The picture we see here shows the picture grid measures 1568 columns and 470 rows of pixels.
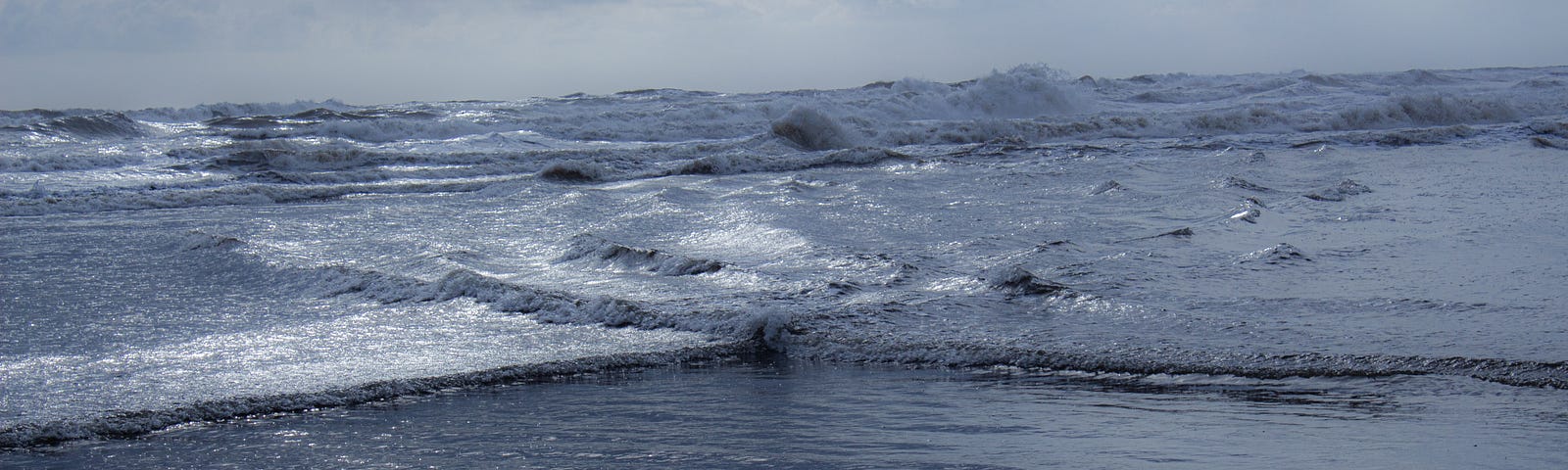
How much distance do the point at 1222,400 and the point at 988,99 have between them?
27.4 meters

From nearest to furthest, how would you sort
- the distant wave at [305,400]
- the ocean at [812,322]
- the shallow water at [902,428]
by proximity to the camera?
the shallow water at [902,428]
the ocean at [812,322]
the distant wave at [305,400]

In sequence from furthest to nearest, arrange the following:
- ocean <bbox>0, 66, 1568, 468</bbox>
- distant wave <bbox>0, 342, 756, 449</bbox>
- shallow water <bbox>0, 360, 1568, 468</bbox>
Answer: distant wave <bbox>0, 342, 756, 449</bbox> < ocean <bbox>0, 66, 1568, 468</bbox> < shallow water <bbox>0, 360, 1568, 468</bbox>

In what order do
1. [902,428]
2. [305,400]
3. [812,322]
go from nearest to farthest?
[902,428] < [305,400] < [812,322]

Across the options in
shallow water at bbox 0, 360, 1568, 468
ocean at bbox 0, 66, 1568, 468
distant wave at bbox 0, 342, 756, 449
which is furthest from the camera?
distant wave at bbox 0, 342, 756, 449

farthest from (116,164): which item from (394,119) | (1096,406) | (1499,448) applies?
(1499,448)

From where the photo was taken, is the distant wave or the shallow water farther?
the distant wave

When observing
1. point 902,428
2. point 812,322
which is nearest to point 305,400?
point 902,428

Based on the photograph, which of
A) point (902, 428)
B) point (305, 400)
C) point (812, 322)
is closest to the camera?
point (902, 428)

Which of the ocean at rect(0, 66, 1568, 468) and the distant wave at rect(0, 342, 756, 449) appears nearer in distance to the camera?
the ocean at rect(0, 66, 1568, 468)

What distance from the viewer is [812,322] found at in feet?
19.4

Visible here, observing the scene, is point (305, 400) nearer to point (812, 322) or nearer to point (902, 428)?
point (902, 428)

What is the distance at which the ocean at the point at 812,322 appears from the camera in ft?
13.3

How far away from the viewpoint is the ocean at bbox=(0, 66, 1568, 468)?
159 inches

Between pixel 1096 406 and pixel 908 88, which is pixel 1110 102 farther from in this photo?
pixel 1096 406
